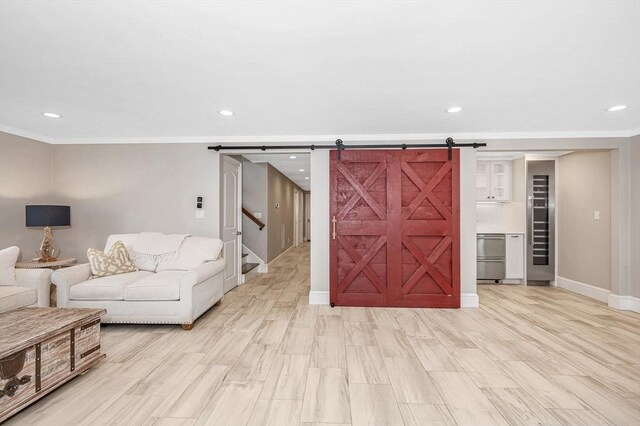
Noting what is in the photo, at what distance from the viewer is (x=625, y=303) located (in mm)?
3992

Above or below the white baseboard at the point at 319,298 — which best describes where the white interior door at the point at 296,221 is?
above

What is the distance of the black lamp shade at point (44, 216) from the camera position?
3.77 metres

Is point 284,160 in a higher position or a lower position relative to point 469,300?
higher

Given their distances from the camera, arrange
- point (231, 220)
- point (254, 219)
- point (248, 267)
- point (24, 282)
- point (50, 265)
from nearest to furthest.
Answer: point (24, 282), point (50, 265), point (231, 220), point (248, 267), point (254, 219)

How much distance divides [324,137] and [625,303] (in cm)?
467

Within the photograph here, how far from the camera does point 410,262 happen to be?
4.11m

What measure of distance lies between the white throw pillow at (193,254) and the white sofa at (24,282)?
1098 millimetres

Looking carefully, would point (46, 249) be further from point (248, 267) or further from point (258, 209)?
point (258, 209)

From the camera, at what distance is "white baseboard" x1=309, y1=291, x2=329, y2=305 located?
13.9 feet

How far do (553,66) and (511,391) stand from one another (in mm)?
2444

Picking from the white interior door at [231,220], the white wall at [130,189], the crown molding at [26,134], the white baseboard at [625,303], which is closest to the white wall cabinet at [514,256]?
the white baseboard at [625,303]

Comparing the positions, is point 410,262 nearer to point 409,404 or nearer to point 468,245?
point 468,245

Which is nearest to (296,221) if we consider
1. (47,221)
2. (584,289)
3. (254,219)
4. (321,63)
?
(254,219)

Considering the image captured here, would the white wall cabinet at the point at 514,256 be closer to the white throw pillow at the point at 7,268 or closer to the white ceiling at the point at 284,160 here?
the white ceiling at the point at 284,160
